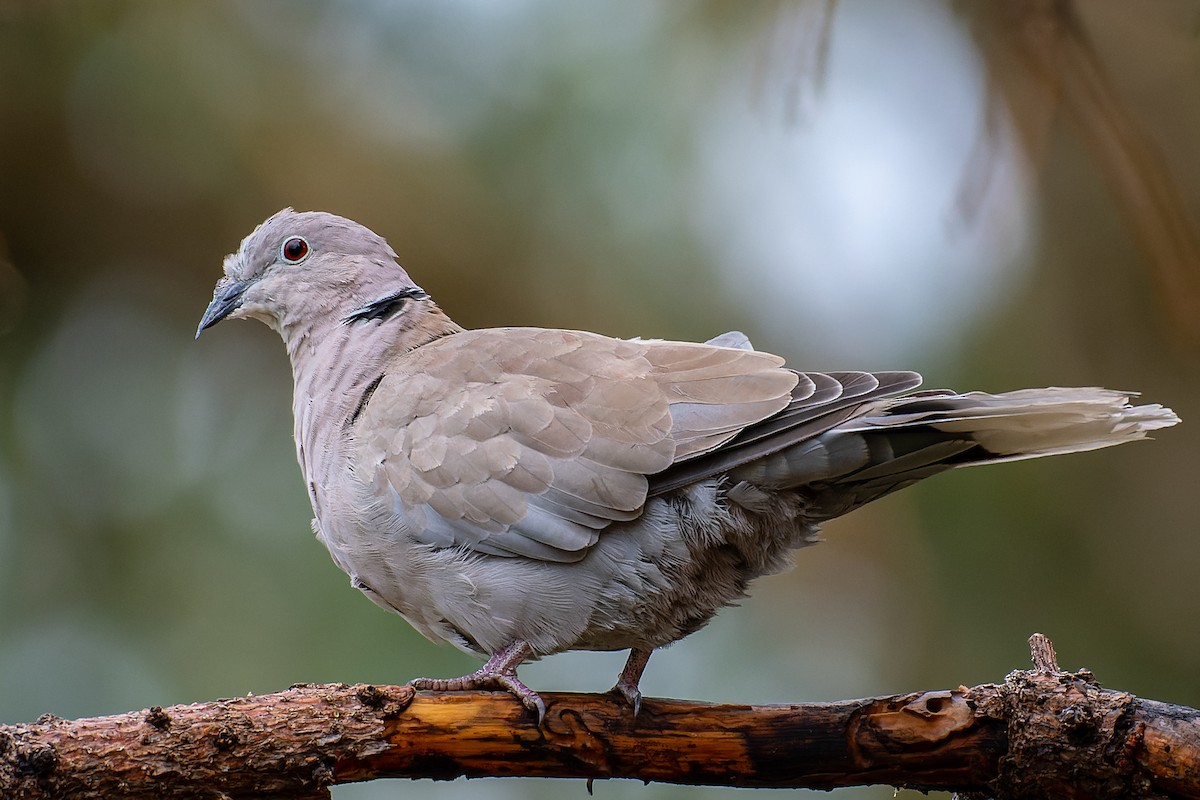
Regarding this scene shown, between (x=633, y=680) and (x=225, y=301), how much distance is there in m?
1.94

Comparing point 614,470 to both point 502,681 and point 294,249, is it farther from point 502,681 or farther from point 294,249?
point 294,249

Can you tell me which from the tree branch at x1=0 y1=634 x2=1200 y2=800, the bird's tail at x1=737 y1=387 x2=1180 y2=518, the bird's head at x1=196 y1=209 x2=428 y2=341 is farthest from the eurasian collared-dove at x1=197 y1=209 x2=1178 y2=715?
the bird's head at x1=196 y1=209 x2=428 y2=341

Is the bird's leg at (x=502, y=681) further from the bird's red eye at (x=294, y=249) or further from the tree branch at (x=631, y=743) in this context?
the bird's red eye at (x=294, y=249)

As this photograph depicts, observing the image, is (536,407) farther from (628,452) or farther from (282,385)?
(282,385)

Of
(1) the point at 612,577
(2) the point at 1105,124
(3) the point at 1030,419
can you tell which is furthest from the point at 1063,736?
(2) the point at 1105,124

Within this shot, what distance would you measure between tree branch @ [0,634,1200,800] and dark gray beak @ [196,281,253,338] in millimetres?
1641

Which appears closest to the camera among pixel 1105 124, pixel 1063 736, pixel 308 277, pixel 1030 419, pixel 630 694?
pixel 1063 736

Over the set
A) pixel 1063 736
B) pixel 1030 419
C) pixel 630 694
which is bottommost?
pixel 1063 736

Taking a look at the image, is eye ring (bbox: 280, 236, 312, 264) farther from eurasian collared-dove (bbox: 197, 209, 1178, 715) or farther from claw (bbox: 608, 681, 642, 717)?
claw (bbox: 608, 681, 642, 717)

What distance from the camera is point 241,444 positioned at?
4797 mm

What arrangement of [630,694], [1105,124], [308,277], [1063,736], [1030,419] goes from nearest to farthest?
1. [1063,736]
2. [1030,419]
3. [630,694]
4. [1105,124]
5. [308,277]

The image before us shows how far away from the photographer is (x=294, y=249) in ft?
12.0

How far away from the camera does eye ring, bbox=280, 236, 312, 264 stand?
3652 mm

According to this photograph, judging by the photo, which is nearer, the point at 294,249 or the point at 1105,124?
the point at 1105,124
